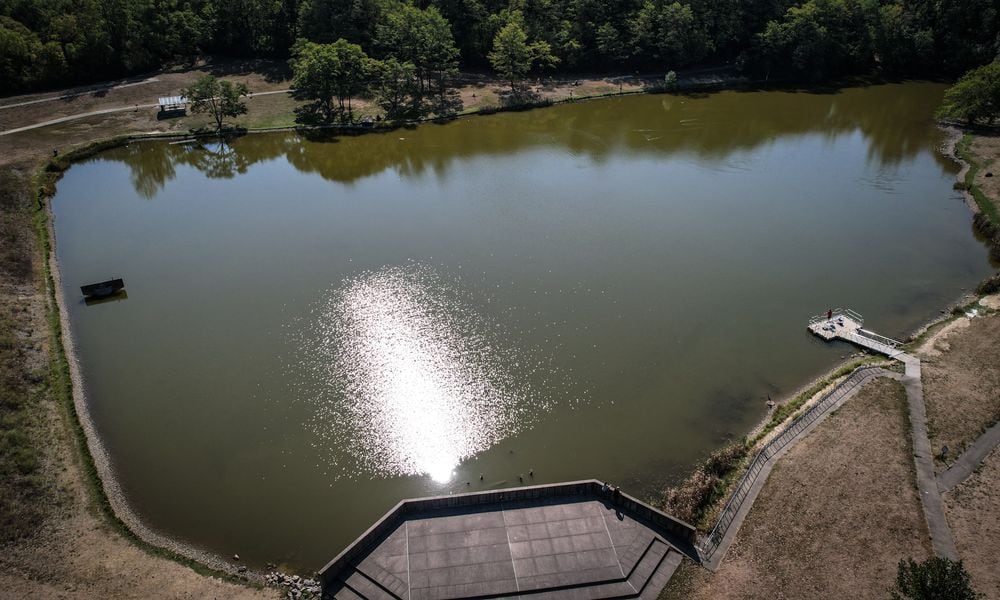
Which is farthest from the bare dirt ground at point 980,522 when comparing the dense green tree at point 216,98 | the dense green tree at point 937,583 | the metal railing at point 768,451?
the dense green tree at point 216,98

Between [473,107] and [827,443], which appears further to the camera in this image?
[473,107]

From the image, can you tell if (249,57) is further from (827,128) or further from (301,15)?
(827,128)

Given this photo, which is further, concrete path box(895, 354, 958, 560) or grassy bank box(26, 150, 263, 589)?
grassy bank box(26, 150, 263, 589)

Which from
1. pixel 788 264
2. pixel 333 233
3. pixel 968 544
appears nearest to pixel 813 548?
pixel 968 544

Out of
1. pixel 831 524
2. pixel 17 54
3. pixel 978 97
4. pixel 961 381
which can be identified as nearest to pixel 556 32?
pixel 978 97

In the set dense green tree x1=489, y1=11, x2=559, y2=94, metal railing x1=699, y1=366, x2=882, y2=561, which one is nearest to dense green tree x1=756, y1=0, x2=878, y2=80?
dense green tree x1=489, y1=11, x2=559, y2=94

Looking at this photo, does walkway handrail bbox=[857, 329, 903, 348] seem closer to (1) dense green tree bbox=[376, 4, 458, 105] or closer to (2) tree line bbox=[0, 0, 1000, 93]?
(2) tree line bbox=[0, 0, 1000, 93]
